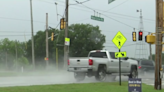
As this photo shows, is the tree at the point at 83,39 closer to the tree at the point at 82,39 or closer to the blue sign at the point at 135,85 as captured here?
the tree at the point at 82,39

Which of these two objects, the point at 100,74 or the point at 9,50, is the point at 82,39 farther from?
the point at 100,74

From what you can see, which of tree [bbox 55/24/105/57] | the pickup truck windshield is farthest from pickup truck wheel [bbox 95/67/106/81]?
tree [bbox 55/24/105/57]

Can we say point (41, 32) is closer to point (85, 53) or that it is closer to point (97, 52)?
point (85, 53)

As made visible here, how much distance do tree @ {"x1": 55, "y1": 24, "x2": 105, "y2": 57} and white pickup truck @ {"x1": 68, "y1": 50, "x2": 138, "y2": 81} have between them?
52.2 m

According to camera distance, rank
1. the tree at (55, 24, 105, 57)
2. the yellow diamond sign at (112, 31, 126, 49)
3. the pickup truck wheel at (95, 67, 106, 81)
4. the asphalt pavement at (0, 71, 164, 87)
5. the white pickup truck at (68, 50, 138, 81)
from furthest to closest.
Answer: the tree at (55, 24, 105, 57) < the pickup truck wheel at (95, 67, 106, 81) < the white pickup truck at (68, 50, 138, 81) < the asphalt pavement at (0, 71, 164, 87) < the yellow diamond sign at (112, 31, 126, 49)

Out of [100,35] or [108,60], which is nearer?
[108,60]

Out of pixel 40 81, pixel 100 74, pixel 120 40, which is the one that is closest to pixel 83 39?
pixel 40 81

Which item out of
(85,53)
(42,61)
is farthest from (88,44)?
(42,61)

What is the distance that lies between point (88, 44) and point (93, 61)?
54651mm

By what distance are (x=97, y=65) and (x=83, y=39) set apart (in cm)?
5351

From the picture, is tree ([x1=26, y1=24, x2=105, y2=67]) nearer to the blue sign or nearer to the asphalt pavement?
the asphalt pavement

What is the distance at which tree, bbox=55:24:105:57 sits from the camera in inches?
2864

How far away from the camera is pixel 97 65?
1845 centimetres

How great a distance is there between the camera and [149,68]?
26391 millimetres
